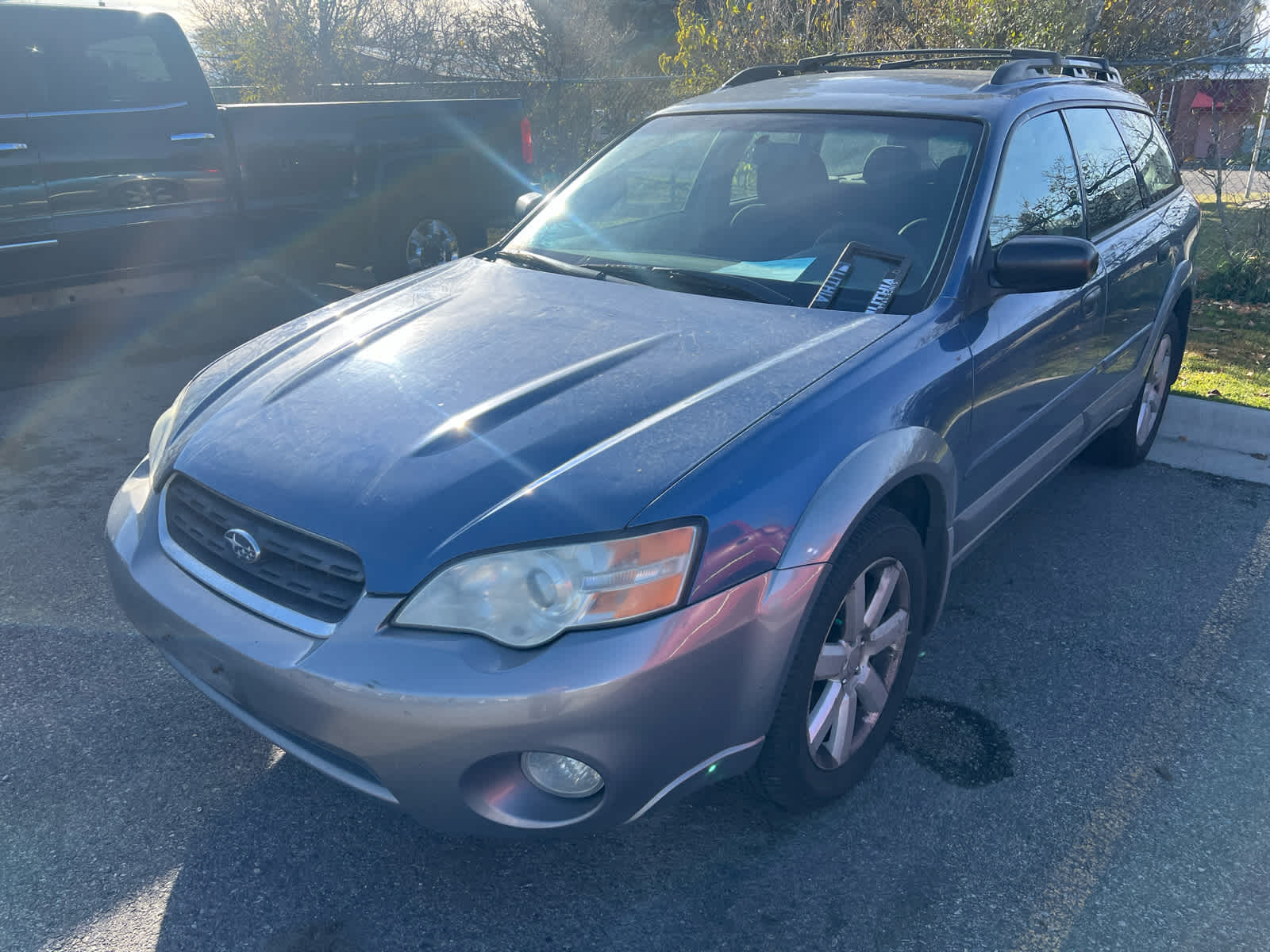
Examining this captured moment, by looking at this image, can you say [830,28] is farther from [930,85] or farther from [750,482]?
[750,482]

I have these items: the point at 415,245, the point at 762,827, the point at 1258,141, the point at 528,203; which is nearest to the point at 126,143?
the point at 415,245

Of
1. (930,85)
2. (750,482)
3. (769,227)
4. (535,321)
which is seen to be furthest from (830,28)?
(750,482)

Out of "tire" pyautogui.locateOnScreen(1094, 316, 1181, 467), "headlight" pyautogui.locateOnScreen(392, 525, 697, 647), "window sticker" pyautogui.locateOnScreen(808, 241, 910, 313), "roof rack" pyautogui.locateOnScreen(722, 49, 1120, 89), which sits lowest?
"tire" pyautogui.locateOnScreen(1094, 316, 1181, 467)

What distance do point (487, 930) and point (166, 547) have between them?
3.84ft

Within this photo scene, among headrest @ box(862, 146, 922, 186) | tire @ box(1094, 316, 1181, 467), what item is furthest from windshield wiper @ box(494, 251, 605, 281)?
tire @ box(1094, 316, 1181, 467)

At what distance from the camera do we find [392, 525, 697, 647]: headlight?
6.24ft

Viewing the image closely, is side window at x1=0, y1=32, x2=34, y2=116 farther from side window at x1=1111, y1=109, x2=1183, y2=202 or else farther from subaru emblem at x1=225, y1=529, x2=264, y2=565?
side window at x1=1111, y1=109, x2=1183, y2=202

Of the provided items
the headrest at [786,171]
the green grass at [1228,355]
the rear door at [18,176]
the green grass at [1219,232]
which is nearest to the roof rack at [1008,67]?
the headrest at [786,171]

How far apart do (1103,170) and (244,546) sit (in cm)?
339

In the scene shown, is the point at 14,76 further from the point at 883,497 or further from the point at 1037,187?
the point at 883,497

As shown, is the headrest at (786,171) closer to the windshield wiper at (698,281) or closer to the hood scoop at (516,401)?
the windshield wiper at (698,281)

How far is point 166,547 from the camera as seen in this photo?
238cm

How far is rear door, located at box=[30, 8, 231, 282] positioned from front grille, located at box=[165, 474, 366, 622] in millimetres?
3881

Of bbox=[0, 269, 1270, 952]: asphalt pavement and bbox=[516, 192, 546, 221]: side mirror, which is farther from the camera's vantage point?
bbox=[516, 192, 546, 221]: side mirror
